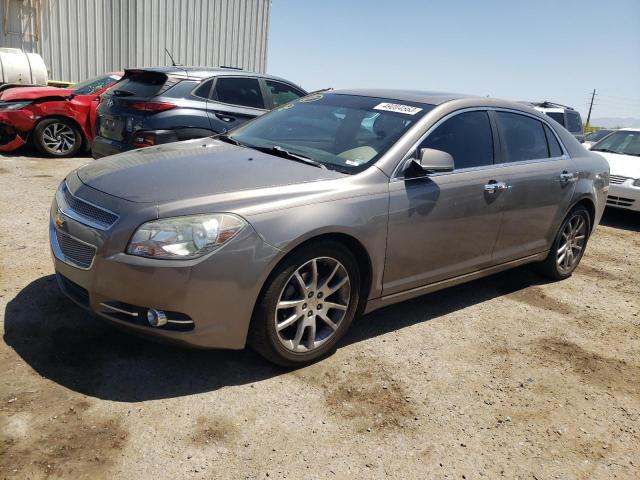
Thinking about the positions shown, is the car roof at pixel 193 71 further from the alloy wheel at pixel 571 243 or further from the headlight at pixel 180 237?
the headlight at pixel 180 237

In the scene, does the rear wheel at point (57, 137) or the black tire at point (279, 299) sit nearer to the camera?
the black tire at point (279, 299)

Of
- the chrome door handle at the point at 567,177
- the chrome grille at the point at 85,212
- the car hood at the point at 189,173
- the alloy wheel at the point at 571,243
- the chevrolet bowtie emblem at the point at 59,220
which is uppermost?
the car hood at the point at 189,173

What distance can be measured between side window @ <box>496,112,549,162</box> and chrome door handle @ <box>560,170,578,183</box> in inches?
8.3

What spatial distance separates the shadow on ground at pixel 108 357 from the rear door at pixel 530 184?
4.23ft

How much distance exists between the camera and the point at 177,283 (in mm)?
2756

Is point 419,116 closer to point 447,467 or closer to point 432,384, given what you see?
point 432,384

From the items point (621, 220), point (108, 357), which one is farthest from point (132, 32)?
point (108, 357)

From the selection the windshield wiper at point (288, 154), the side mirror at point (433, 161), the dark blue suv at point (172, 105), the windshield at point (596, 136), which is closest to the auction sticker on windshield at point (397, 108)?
the side mirror at point (433, 161)

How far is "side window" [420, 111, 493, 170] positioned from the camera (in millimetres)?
3881

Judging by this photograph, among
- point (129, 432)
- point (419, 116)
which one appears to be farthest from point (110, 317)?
point (419, 116)

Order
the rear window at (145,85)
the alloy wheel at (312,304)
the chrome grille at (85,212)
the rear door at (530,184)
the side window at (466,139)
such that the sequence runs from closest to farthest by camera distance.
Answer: the chrome grille at (85,212), the alloy wheel at (312,304), the side window at (466,139), the rear door at (530,184), the rear window at (145,85)

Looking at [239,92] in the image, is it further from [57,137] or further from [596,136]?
[596,136]

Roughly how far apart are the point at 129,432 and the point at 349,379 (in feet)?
4.03

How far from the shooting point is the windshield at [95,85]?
971 cm
